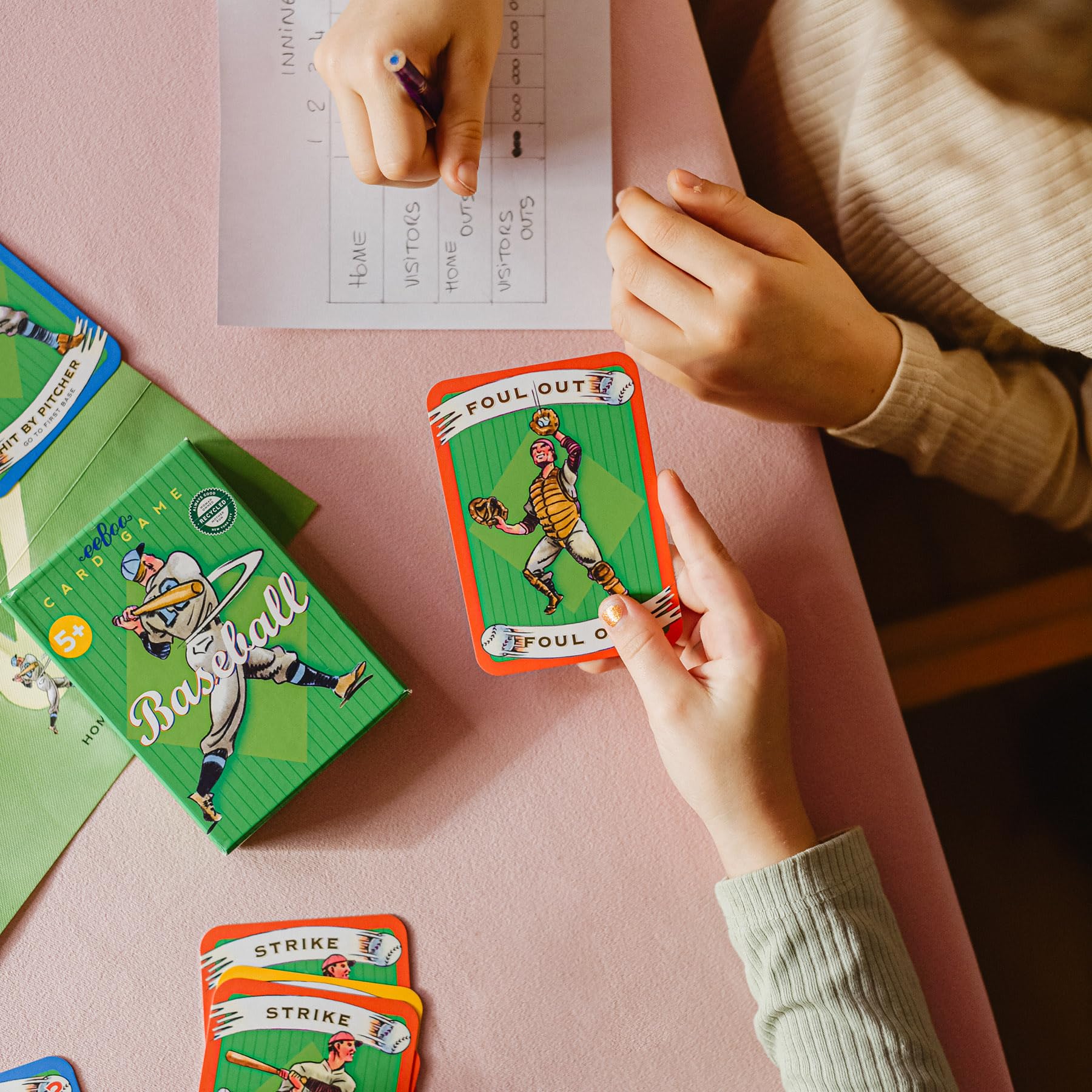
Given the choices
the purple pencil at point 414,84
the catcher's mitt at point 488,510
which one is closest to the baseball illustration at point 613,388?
the catcher's mitt at point 488,510

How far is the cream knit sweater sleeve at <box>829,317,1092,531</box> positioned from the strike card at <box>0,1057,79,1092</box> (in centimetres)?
76

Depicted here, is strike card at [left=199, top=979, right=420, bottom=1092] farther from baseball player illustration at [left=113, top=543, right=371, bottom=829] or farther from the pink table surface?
baseball player illustration at [left=113, top=543, right=371, bottom=829]

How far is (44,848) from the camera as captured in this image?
1.99 feet

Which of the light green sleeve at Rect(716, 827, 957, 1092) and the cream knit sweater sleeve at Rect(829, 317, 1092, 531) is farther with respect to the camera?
the cream knit sweater sleeve at Rect(829, 317, 1092, 531)

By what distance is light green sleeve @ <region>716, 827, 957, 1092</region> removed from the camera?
0.57 meters

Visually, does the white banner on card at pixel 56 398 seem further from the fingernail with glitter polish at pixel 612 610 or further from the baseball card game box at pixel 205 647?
the fingernail with glitter polish at pixel 612 610

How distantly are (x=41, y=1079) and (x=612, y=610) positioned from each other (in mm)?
536

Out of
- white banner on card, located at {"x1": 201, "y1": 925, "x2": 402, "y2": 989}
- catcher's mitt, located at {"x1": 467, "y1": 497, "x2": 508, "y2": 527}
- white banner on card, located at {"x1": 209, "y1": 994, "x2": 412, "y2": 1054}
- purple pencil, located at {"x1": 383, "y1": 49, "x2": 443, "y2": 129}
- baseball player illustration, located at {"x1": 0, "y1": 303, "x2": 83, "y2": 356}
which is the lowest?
white banner on card, located at {"x1": 209, "y1": 994, "x2": 412, "y2": 1054}

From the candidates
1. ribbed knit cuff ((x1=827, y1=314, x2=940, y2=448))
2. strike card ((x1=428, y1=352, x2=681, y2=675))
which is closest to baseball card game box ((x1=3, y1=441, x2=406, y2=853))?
strike card ((x1=428, y1=352, x2=681, y2=675))

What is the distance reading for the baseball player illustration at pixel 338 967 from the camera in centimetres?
60

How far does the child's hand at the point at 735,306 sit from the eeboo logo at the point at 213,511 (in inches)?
12.8

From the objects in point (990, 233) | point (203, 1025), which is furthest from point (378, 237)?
point (203, 1025)

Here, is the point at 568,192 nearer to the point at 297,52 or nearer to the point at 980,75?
the point at 297,52

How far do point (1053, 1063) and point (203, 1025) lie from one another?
0.84m
